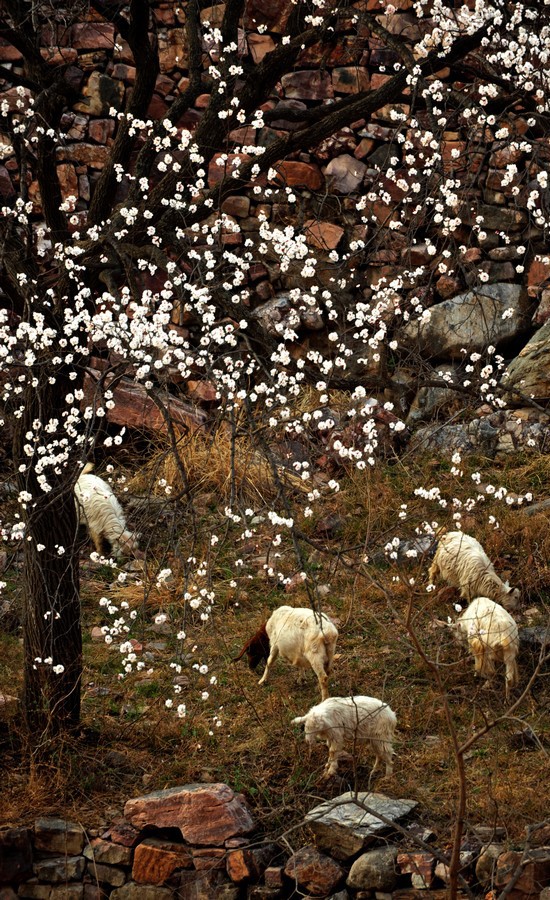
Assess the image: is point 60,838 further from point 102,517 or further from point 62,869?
point 102,517

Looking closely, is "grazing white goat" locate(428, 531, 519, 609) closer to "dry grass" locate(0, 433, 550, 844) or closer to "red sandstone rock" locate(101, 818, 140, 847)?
"dry grass" locate(0, 433, 550, 844)

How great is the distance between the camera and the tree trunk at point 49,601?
6984 millimetres

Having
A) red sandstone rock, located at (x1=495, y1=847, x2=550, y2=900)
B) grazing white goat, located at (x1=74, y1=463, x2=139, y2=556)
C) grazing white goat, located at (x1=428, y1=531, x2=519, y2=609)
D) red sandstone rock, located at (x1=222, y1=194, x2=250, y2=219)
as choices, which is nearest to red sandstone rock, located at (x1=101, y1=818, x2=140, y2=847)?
red sandstone rock, located at (x1=495, y1=847, x2=550, y2=900)

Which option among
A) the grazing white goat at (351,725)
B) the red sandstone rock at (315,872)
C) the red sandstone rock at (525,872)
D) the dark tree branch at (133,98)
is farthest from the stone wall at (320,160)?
the red sandstone rock at (525,872)

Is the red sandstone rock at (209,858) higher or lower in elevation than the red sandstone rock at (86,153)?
lower

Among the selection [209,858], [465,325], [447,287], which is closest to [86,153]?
[447,287]

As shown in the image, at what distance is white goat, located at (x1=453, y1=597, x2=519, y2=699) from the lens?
721 centimetres

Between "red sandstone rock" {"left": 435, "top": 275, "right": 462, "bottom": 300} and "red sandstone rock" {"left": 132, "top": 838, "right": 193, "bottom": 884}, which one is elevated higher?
"red sandstone rock" {"left": 435, "top": 275, "right": 462, "bottom": 300}

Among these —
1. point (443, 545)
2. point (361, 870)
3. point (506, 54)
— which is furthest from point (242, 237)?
point (361, 870)

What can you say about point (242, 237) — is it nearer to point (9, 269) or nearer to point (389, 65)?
point (389, 65)

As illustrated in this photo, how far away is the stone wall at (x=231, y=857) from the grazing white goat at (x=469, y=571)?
87.1 inches

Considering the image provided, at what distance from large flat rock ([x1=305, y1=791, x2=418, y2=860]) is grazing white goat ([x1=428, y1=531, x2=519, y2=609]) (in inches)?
88.2

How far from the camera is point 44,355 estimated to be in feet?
22.5

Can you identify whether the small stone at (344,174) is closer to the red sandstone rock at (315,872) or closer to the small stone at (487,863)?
the red sandstone rock at (315,872)
